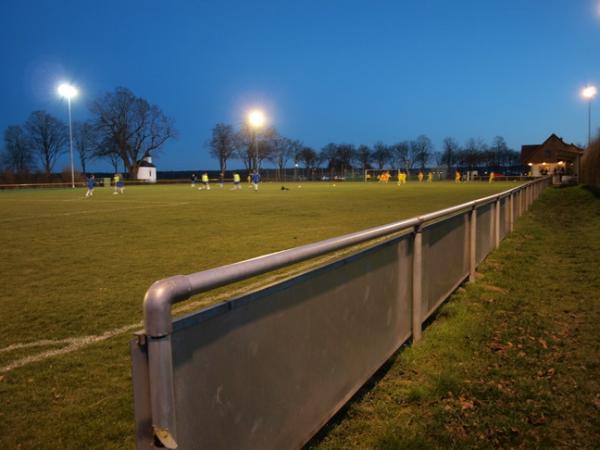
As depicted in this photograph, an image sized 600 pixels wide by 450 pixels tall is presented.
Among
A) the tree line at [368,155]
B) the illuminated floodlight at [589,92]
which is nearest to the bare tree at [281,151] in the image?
the tree line at [368,155]

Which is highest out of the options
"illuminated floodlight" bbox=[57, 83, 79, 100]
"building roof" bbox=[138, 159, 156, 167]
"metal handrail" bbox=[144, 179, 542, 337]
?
"illuminated floodlight" bbox=[57, 83, 79, 100]

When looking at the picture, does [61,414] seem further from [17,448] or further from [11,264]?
[11,264]

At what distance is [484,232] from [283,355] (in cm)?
665

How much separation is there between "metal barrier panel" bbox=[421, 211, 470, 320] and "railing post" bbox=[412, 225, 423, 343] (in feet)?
0.69

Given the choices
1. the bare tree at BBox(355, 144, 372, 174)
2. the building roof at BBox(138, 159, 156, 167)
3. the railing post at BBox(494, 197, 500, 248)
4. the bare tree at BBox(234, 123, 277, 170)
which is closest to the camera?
the railing post at BBox(494, 197, 500, 248)

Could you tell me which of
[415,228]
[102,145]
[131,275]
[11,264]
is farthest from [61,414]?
[102,145]

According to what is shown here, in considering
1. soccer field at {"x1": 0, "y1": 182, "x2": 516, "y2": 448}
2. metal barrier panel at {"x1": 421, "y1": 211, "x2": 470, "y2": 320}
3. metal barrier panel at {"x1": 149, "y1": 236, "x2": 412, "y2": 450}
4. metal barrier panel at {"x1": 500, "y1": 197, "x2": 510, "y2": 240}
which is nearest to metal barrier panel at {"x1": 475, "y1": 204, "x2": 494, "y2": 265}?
metal barrier panel at {"x1": 421, "y1": 211, "x2": 470, "y2": 320}

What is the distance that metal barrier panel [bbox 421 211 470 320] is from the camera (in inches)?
191

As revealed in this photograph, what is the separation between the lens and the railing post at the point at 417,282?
4352 millimetres

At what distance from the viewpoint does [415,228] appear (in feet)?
14.1

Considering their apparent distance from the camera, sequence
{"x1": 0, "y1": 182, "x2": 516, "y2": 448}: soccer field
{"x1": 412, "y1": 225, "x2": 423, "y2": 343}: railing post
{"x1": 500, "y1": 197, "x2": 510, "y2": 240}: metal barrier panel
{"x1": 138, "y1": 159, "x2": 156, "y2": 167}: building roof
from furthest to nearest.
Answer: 1. {"x1": 138, "y1": 159, "x2": 156, "y2": 167}: building roof
2. {"x1": 500, "y1": 197, "x2": 510, "y2": 240}: metal barrier panel
3. {"x1": 412, "y1": 225, "x2": 423, "y2": 343}: railing post
4. {"x1": 0, "y1": 182, "x2": 516, "y2": 448}: soccer field

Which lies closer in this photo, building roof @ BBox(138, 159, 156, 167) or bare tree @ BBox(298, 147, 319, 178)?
building roof @ BBox(138, 159, 156, 167)

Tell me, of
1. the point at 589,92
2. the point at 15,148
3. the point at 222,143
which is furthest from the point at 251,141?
the point at 589,92

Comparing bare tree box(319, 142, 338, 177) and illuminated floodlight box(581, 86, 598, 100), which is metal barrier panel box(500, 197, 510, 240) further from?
bare tree box(319, 142, 338, 177)
